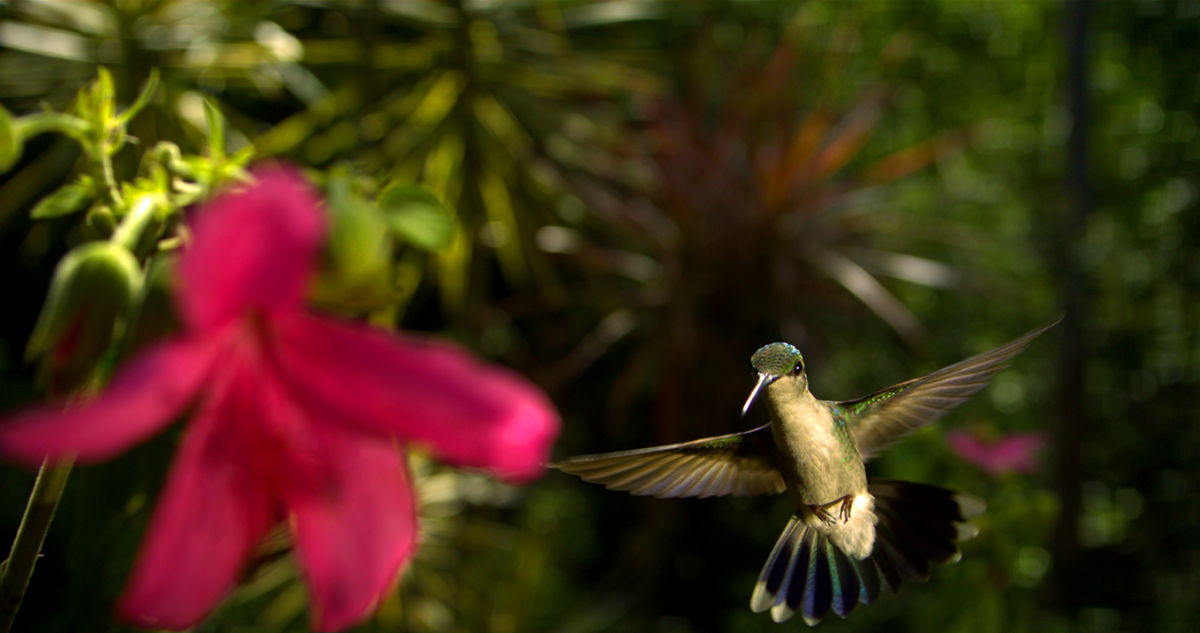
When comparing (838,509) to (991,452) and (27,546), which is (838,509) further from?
(991,452)

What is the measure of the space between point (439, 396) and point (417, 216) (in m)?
0.09

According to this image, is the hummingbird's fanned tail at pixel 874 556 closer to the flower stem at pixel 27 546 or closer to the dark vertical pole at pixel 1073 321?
the flower stem at pixel 27 546

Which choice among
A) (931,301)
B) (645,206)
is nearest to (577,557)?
(645,206)

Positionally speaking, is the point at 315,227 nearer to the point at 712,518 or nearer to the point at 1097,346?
the point at 712,518

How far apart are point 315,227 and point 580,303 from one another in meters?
1.45

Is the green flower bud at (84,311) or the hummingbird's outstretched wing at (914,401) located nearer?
the green flower bud at (84,311)

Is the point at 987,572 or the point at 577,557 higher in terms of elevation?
the point at 987,572

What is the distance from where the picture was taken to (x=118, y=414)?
0.15 meters

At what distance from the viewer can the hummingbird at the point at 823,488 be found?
36 centimetres

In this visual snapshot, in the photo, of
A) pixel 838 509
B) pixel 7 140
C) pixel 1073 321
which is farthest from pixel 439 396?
pixel 1073 321

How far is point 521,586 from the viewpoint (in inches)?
48.0

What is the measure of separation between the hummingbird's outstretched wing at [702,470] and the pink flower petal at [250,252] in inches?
7.4

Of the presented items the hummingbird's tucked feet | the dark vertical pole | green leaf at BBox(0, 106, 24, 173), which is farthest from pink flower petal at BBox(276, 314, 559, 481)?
the dark vertical pole

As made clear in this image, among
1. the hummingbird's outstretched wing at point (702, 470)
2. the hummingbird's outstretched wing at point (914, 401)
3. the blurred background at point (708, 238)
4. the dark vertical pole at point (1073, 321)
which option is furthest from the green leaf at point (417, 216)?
the dark vertical pole at point (1073, 321)
